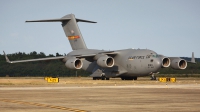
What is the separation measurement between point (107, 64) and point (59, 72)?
69.2ft

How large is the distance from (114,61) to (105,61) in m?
4.07

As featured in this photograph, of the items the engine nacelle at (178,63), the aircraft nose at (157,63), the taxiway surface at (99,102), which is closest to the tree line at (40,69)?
the engine nacelle at (178,63)

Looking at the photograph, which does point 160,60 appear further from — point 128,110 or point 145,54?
point 128,110

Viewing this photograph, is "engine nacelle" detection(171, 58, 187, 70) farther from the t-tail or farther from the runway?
the runway

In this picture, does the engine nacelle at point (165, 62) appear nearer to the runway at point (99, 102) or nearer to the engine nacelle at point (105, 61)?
the engine nacelle at point (105, 61)

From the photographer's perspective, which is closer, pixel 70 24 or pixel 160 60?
pixel 160 60

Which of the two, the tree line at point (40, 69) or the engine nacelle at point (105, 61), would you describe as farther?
the tree line at point (40, 69)

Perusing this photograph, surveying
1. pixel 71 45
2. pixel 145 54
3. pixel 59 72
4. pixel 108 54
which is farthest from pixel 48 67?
pixel 145 54

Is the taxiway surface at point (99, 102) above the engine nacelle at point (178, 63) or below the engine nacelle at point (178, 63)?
below

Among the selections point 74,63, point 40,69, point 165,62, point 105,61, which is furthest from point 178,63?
point 40,69

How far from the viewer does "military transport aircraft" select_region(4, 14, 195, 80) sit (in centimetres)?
5244

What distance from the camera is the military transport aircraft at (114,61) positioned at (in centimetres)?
5244

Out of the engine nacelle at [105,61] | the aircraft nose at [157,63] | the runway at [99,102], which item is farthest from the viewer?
the engine nacelle at [105,61]

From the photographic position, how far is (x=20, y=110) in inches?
616
